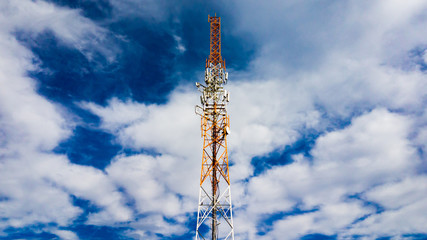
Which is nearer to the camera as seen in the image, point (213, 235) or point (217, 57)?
point (213, 235)

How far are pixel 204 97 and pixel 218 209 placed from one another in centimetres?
2536

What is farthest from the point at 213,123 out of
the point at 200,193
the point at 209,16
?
the point at 209,16

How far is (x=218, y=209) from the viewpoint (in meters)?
58.7

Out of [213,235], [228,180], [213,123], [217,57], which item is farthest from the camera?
[217,57]

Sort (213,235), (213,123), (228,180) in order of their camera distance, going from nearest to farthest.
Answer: (213,235) < (228,180) < (213,123)

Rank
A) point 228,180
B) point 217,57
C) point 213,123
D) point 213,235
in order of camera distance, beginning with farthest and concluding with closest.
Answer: point 217,57, point 213,123, point 228,180, point 213,235

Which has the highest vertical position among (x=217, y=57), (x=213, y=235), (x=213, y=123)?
(x=217, y=57)

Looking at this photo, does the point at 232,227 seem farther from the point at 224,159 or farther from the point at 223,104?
the point at 223,104

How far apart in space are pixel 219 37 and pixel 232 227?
4441cm

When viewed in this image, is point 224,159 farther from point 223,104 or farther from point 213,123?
point 223,104

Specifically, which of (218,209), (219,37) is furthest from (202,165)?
(219,37)

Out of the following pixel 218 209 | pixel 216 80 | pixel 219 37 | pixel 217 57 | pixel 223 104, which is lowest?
pixel 218 209

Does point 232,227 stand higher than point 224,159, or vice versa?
point 224,159

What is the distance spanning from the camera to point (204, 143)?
64.4m
